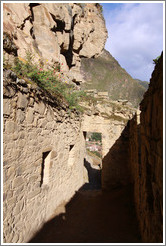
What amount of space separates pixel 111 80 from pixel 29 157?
1571 inches

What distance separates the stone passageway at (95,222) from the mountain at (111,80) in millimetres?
30774

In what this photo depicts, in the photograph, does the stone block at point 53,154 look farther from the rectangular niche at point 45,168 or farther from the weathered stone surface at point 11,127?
the weathered stone surface at point 11,127

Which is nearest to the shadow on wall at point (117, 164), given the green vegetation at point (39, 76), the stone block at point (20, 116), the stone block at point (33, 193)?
the green vegetation at point (39, 76)

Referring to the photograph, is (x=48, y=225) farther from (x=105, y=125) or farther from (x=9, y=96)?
(x=105, y=125)

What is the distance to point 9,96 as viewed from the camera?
2332mm

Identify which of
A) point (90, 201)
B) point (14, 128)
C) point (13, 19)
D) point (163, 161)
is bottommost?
point (90, 201)

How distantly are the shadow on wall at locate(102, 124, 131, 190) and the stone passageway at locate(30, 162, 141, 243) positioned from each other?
638mm

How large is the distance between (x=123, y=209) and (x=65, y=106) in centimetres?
383

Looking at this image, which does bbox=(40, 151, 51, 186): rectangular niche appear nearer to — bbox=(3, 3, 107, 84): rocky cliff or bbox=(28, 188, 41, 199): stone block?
bbox=(28, 188, 41, 199): stone block

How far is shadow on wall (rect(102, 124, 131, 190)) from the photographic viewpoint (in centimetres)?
614

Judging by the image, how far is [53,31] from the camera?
8.98 m

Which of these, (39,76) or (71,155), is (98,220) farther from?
(39,76)

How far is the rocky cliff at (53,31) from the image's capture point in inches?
235

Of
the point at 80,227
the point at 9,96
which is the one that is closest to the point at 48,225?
A: the point at 80,227
